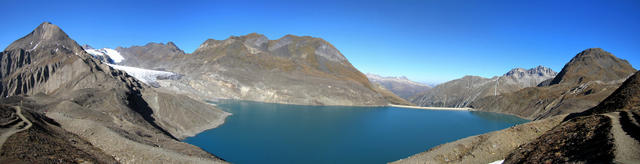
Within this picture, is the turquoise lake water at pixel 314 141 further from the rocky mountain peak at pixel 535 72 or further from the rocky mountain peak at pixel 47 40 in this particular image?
the rocky mountain peak at pixel 535 72

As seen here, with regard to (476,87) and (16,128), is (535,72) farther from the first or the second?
(16,128)

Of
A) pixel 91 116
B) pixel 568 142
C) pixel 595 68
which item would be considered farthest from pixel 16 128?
pixel 595 68

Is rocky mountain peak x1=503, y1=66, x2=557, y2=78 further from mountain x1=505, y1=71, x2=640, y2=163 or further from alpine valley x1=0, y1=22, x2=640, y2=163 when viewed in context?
mountain x1=505, y1=71, x2=640, y2=163

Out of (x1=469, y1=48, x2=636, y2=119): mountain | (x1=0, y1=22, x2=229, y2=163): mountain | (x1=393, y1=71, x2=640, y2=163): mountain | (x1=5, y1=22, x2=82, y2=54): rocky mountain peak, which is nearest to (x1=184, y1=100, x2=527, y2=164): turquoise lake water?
(x1=0, y1=22, x2=229, y2=163): mountain

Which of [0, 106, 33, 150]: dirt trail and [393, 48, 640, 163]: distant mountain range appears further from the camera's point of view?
[0, 106, 33, 150]: dirt trail

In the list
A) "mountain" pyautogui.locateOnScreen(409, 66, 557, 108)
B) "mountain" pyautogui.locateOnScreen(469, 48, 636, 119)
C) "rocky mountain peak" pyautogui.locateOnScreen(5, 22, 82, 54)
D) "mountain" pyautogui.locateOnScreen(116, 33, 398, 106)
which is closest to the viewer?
"mountain" pyautogui.locateOnScreen(469, 48, 636, 119)

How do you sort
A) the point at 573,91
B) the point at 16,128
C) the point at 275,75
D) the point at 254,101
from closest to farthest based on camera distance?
1. the point at 16,128
2. the point at 573,91
3. the point at 254,101
4. the point at 275,75

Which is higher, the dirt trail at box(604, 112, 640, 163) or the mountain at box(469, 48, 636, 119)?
the mountain at box(469, 48, 636, 119)
